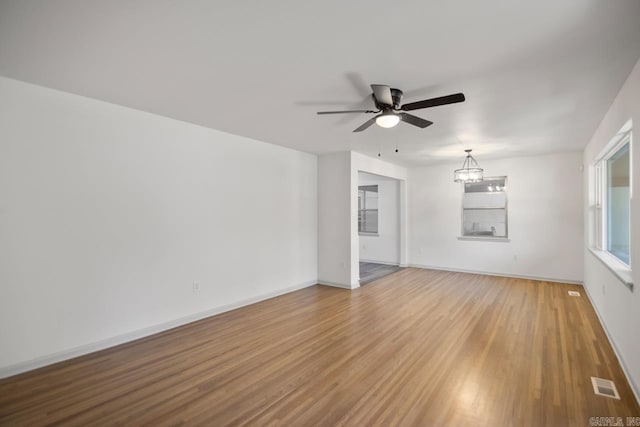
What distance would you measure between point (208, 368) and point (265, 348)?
61cm

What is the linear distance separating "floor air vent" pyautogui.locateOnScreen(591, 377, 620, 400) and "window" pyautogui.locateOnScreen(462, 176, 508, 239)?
4594mm

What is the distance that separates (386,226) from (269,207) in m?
4.16

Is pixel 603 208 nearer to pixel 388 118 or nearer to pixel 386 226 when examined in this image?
pixel 388 118

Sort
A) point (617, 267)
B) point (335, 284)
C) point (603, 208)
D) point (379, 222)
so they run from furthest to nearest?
1. point (379, 222)
2. point (335, 284)
3. point (603, 208)
4. point (617, 267)

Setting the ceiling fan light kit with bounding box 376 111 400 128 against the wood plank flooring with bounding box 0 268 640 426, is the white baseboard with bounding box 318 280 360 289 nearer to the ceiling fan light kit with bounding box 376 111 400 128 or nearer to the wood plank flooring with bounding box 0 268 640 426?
the wood plank flooring with bounding box 0 268 640 426

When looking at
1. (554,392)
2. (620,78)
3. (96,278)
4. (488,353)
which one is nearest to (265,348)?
(96,278)

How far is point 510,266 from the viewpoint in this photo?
21.9 feet

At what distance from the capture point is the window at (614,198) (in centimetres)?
336

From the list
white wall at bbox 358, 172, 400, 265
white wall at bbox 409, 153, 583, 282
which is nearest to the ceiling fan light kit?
white wall at bbox 409, 153, 583, 282

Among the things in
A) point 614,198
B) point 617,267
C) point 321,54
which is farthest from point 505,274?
point 321,54

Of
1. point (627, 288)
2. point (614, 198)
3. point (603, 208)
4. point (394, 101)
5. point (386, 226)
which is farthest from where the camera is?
point (386, 226)

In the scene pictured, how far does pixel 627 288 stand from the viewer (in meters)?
2.69

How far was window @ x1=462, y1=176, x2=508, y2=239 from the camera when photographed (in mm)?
6789

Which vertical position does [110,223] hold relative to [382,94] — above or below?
below
